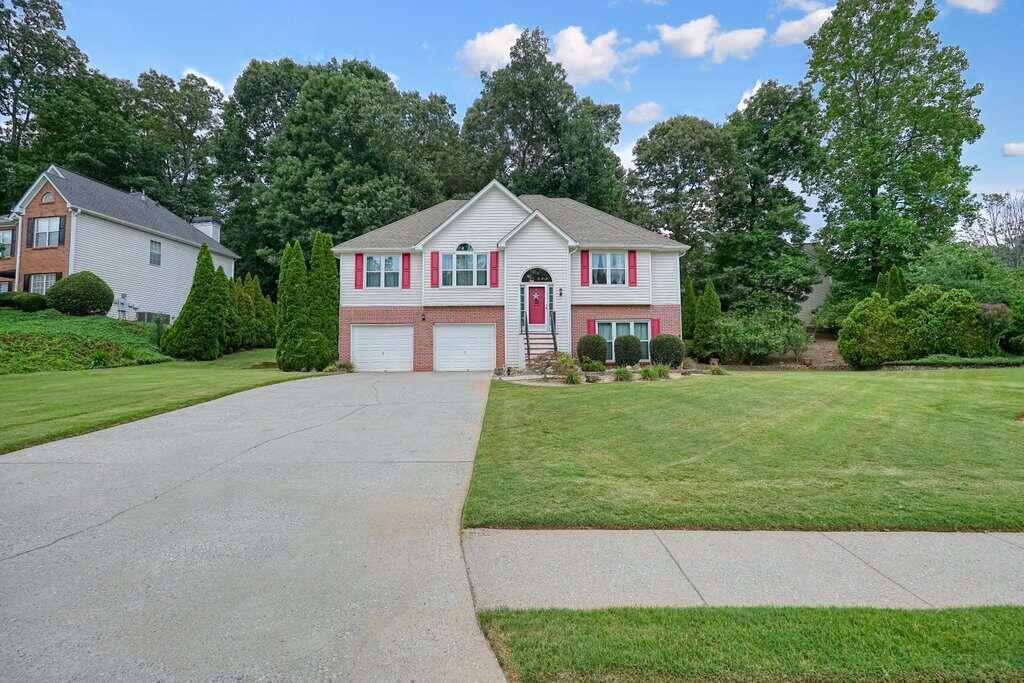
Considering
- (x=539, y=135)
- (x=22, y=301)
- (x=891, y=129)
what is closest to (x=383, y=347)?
(x=22, y=301)

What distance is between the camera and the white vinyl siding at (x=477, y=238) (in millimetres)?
19547

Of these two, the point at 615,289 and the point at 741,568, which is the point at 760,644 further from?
the point at 615,289

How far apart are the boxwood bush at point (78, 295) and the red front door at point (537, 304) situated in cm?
1945

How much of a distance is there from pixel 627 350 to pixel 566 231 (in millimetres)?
5593

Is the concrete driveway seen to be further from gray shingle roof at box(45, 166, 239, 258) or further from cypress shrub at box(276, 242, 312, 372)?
gray shingle roof at box(45, 166, 239, 258)

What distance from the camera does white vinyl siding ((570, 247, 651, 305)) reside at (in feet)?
64.6

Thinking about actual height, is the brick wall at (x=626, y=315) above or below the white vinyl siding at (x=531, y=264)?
below

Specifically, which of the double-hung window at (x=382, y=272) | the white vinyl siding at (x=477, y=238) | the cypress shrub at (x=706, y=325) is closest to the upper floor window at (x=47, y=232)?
the double-hung window at (x=382, y=272)

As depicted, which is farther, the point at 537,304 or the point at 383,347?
the point at 383,347

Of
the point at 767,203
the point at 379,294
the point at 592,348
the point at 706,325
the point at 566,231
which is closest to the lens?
the point at 592,348

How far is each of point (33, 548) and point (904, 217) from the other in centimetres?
3201

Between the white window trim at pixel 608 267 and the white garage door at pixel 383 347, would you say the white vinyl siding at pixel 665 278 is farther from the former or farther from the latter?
the white garage door at pixel 383 347

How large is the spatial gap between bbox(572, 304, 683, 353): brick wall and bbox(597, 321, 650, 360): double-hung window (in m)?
0.20

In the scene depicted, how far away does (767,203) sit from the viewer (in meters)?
28.6
